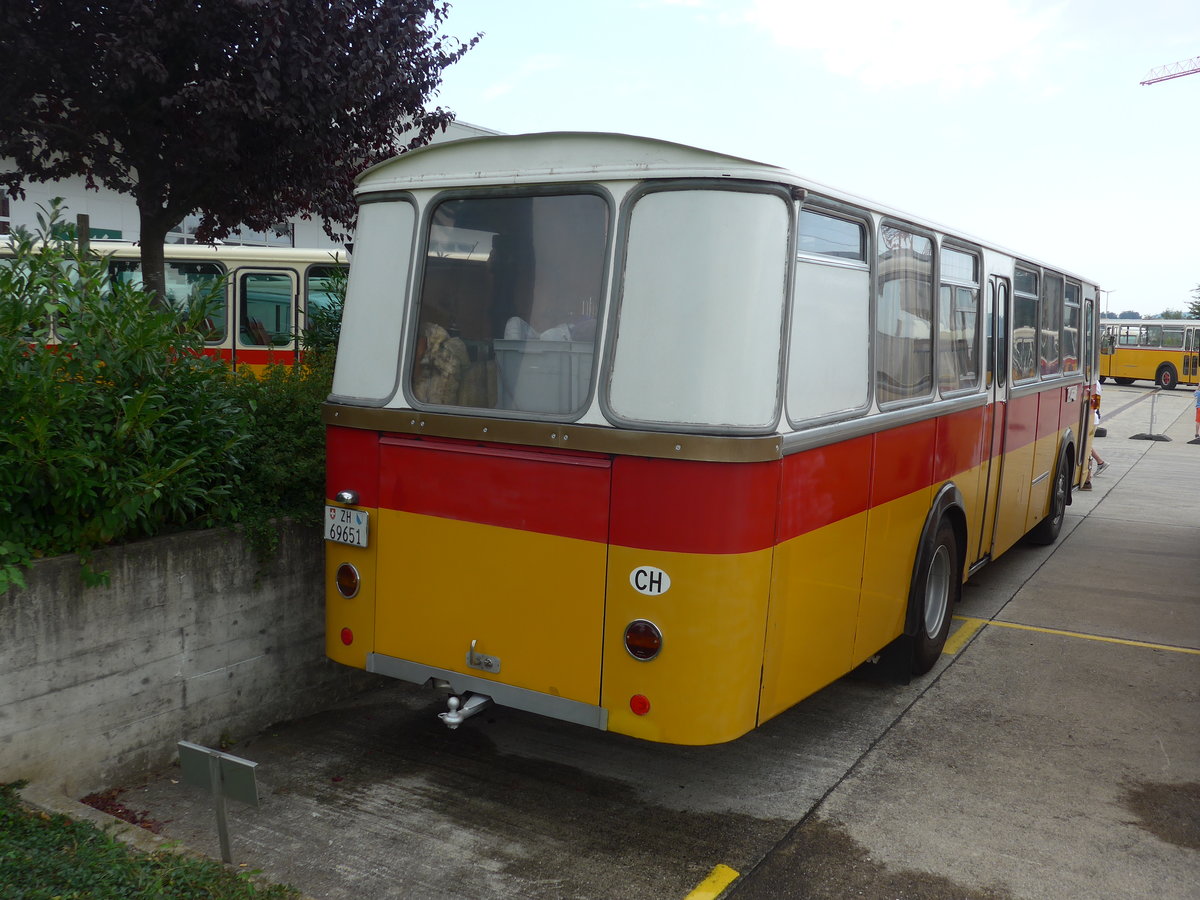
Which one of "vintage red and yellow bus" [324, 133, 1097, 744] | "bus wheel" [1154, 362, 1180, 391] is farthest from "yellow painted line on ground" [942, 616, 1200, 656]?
"bus wheel" [1154, 362, 1180, 391]

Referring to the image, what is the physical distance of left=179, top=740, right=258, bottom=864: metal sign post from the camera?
140 inches

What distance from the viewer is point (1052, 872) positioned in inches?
161

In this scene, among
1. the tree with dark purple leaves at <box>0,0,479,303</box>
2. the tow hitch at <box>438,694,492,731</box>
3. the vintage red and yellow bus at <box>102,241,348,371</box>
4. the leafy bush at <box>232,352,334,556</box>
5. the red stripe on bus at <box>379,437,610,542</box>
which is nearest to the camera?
the red stripe on bus at <box>379,437,610,542</box>

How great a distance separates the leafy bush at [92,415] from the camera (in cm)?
425

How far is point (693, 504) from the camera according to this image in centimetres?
394

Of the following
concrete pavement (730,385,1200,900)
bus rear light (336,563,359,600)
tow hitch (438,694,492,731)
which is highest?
bus rear light (336,563,359,600)

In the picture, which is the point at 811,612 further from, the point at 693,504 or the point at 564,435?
the point at 564,435

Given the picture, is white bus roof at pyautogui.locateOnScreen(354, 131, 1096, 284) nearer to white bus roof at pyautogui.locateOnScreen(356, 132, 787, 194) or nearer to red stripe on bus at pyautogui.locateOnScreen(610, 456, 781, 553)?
white bus roof at pyautogui.locateOnScreen(356, 132, 787, 194)

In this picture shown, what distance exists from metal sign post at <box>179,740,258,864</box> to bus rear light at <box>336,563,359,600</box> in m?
1.26

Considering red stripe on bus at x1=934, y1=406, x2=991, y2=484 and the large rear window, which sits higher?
the large rear window

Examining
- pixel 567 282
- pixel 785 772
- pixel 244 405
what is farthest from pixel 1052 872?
pixel 244 405

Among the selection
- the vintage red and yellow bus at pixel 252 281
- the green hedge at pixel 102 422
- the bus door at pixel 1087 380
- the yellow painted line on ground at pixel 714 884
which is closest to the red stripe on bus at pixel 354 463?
the green hedge at pixel 102 422

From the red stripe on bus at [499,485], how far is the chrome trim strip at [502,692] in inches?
22.3

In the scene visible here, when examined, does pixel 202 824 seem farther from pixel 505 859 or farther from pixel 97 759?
pixel 505 859
